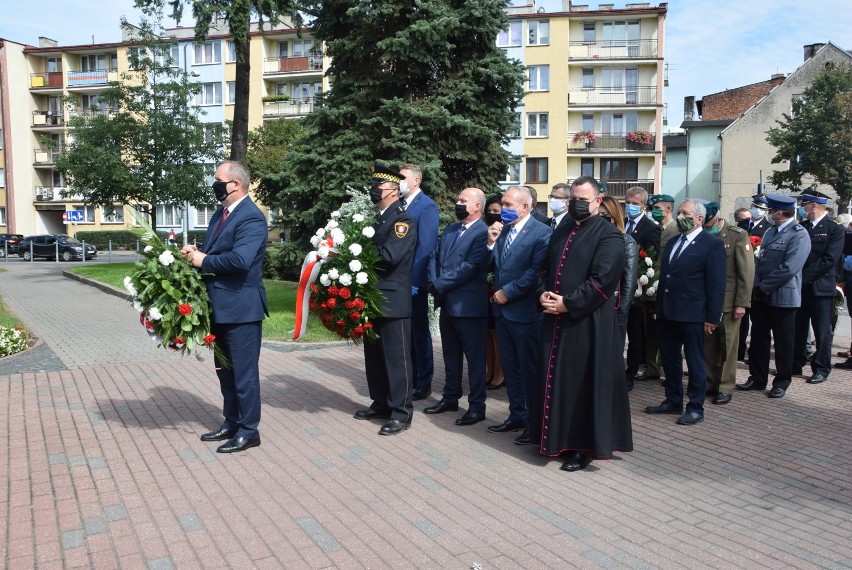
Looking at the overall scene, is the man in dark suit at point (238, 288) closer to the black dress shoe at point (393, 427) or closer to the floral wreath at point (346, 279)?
the floral wreath at point (346, 279)

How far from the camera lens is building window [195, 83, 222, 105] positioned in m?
55.7

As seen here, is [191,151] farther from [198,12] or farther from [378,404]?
[378,404]

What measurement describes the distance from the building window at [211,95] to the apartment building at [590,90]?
2180 centimetres

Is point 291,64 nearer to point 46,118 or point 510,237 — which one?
point 46,118

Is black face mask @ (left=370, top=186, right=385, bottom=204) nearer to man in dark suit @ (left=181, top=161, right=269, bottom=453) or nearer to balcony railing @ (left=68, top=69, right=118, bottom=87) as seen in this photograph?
man in dark suit @ (left=181, top=161, right=269, bottom=453)

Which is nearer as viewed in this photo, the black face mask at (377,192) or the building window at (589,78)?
the black face mask at (377,192)

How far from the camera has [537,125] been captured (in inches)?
1957

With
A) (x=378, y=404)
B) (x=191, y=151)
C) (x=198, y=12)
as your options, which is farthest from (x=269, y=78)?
(x=378, y=404)

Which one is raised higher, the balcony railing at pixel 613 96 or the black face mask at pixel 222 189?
the balcony railing at pixel 613 96

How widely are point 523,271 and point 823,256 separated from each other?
15.0 ft

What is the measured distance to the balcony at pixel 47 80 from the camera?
6053 centimetres

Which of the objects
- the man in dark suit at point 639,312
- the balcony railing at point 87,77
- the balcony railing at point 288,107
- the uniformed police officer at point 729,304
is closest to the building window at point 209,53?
the balcony railing at point 288,107

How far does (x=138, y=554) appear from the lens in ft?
13.4

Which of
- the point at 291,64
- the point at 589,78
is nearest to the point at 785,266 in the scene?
the point at 589,78
